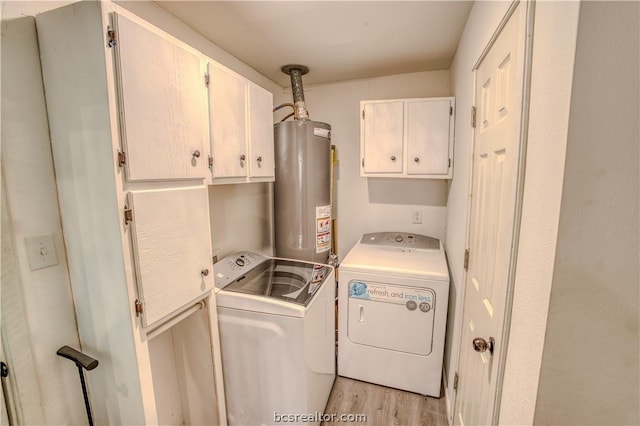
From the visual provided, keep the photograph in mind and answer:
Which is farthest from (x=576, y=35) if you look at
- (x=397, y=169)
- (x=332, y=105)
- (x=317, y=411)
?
(x=332, y=105)

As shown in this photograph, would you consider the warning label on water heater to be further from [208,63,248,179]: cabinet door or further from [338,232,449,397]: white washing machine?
[208,63,248,179]: cabinet door

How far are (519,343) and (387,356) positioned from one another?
1.40 meters

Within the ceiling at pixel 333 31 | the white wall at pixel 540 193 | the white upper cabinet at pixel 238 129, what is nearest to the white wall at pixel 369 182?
the ceiling at pixel 333 31

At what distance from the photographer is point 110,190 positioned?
897mm

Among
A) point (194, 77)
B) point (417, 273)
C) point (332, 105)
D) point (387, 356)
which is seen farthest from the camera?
point (332, 105)

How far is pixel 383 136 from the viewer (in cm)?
222

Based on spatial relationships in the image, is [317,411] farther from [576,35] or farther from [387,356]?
[576,35]

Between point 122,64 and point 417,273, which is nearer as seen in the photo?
point 122,64

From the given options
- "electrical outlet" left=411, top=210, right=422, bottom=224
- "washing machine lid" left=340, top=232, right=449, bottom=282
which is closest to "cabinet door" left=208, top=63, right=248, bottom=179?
"washing machine lid" left=340, top=232, right=449, bottom=282

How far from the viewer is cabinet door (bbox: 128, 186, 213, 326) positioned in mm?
964

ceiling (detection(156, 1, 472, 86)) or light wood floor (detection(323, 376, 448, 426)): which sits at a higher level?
ceiling (detection(156, 1, 472, 86))

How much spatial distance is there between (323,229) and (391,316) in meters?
0.82

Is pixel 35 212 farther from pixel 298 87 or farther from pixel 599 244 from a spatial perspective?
pixel 298 87

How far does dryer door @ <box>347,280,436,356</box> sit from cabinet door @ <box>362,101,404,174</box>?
0.94 meters
